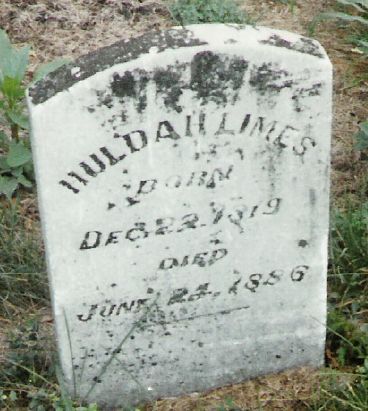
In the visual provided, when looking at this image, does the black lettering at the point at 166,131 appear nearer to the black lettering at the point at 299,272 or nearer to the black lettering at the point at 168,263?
the black lettering at the point at 168,263

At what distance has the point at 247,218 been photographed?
2.65m

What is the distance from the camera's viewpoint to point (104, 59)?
2344 mm

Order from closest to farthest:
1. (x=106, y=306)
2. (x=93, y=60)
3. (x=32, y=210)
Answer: (x=93, y=60), (x=106, y=306), (x=32, y=210)

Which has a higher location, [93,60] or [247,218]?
[93,60]

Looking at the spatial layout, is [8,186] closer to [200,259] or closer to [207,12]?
[200,259]

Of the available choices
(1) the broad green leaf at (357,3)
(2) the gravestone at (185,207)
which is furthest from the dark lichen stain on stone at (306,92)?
(1) the broad green leaf at (357,3)

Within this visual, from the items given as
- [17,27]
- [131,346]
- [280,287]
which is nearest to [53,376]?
[131,346]

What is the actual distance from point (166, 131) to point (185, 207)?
0.77 ft

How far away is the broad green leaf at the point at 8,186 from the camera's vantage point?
11.4 feet

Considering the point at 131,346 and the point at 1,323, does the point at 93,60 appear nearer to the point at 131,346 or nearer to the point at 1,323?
the point at 131,346

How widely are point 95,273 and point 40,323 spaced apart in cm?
52

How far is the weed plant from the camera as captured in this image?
428cm

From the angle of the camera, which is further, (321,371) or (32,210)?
(32,210)

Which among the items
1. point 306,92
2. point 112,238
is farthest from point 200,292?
point 306,92
